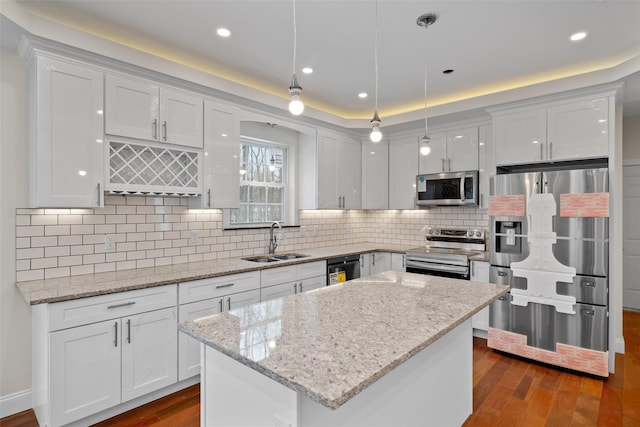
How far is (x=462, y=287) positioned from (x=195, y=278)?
79.0 inches

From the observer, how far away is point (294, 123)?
4105mm

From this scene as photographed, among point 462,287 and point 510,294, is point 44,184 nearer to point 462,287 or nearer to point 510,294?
point 462,287

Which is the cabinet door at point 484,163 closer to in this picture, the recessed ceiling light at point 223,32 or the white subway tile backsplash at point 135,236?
the white subway tile backsplash at point 135,236

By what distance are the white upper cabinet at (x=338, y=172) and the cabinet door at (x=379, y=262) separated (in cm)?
77

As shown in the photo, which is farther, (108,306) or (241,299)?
(241,299)

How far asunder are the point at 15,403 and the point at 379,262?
12.4 ft

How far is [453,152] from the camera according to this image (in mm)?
4281

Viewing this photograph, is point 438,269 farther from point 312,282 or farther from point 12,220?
point 12,220

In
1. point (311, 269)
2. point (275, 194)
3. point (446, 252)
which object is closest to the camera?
point (311, 269)

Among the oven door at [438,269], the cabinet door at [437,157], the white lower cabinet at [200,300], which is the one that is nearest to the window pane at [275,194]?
the white lower cabinet at [200,300]

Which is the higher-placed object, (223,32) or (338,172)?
(223,32)

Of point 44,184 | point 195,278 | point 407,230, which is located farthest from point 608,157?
point 44,184

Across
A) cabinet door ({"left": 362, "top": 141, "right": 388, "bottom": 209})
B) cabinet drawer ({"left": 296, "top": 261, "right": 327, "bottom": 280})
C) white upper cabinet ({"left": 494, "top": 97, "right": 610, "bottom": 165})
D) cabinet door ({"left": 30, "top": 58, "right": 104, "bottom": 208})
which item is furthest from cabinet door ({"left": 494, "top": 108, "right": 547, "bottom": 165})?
cabinet door ({"left": 30, "top": 58, "right": 104, "bottom": 208})

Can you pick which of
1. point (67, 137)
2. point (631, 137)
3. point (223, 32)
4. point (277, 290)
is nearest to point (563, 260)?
point (277, 290)
